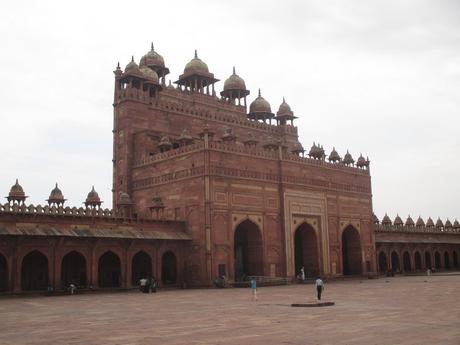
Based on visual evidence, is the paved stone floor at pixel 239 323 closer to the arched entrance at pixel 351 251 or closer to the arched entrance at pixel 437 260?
the arched entrance at pixel 351 251

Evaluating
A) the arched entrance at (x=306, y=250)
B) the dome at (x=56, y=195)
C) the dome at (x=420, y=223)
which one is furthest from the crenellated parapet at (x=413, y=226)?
the dome at (x=56, y=195)

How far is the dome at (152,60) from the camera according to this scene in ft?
141

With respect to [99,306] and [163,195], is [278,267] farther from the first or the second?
[99,306]

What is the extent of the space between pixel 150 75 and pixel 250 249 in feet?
46.7

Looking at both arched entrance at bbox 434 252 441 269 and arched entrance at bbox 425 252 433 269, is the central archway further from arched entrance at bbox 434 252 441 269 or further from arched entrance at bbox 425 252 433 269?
arched entrance at bbox 434 252 441 269

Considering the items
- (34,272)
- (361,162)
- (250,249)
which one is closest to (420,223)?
(361,162)

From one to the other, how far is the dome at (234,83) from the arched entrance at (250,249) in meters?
14.3

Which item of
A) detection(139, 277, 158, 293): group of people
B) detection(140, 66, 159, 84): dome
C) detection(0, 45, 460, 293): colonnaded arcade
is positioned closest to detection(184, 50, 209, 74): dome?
detection(0, 45, 460, 293): colonnaded arcade

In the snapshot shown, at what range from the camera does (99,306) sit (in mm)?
19375

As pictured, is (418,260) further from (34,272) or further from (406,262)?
(34,272)

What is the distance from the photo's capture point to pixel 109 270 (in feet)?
102

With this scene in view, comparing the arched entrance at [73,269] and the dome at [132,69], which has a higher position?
the dome at [132,69]

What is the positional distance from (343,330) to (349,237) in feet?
107

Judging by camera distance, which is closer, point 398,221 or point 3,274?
point 3,274
